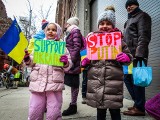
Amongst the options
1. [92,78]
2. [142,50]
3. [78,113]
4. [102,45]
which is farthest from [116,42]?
[78,113]

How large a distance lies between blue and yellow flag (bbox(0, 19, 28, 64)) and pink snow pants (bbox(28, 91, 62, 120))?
733 millimetres

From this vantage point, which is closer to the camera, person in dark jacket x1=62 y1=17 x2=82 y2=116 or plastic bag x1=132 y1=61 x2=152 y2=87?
plastic bag x1=132 y1=61 x2=152 y2=87

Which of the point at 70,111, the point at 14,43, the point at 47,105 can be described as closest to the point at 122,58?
the point at 47,105

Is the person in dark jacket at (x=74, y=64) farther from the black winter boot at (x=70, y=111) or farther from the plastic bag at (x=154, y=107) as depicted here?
the plastic bag at (x=154, y=107)

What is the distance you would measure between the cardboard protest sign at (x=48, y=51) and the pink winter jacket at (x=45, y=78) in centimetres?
8

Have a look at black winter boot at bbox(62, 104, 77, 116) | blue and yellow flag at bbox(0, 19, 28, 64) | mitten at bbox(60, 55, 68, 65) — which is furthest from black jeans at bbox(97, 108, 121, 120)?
blue and yellow flag at bbox(0, 19, 28, 64)

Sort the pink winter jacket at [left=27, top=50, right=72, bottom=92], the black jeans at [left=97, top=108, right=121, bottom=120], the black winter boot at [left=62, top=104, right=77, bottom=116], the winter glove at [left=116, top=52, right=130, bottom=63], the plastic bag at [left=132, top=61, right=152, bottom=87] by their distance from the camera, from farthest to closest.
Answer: the black winter boot at [left=62, top=104, right=77, bottom=116] → the plastic bag at [left=132, top=61, right=152, bottom=87] → the pink winter jacket at [left=27, top=50, right=72, bottom=92] → the black jeans at [left=97, top=108, right=121, bottom=120] → the winter glove at [left=116, top=52, right=130, bottom=63]

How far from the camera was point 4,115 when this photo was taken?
13.6ft

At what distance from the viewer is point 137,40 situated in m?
3.62

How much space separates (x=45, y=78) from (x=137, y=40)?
5.30 ft

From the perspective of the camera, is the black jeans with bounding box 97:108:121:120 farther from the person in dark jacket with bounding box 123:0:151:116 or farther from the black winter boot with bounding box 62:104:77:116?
the black winter boot with bounding box 62:104:77:116

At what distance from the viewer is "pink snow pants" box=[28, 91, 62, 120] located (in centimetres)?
289

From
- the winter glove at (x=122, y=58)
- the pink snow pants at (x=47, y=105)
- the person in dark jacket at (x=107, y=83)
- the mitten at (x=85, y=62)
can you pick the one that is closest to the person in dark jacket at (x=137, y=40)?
the person in dark jacket at (x=107, y=83)

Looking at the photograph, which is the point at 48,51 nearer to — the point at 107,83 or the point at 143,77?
the point at 107,83
